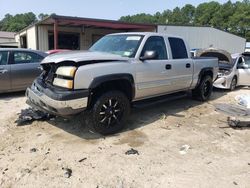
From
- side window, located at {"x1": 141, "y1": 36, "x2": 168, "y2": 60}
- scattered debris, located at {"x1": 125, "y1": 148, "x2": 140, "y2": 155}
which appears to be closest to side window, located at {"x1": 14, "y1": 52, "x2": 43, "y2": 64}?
side window, located at {"x1": 141, "y1": 36, "x2": 168, "y2": 60}

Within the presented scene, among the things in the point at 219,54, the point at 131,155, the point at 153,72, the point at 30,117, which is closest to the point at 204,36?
the point at 219,54

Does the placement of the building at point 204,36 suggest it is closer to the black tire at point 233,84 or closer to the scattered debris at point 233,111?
the black tire at point 233,84

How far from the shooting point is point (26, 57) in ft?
28.2

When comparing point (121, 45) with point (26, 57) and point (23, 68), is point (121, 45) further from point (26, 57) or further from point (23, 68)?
point (26, 57)

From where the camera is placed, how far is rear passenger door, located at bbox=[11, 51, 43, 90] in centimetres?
821

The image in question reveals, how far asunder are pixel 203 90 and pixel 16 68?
560cm

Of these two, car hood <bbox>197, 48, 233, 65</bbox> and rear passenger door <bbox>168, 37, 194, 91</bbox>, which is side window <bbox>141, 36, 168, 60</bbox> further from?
car hood <bbox>197, 48, 233, 65</bbox>

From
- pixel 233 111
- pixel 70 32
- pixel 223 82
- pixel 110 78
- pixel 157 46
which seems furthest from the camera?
pixel 70 32

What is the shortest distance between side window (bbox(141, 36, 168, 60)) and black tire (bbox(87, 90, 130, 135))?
1132 millimetres

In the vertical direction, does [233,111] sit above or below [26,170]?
above

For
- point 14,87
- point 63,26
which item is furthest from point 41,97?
point 63,26

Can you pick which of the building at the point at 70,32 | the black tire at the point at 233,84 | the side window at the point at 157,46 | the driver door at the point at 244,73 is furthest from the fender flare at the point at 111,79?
the building at the point at 70,32

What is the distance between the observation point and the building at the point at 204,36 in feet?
77.0

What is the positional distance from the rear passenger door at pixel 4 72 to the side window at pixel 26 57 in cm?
28
